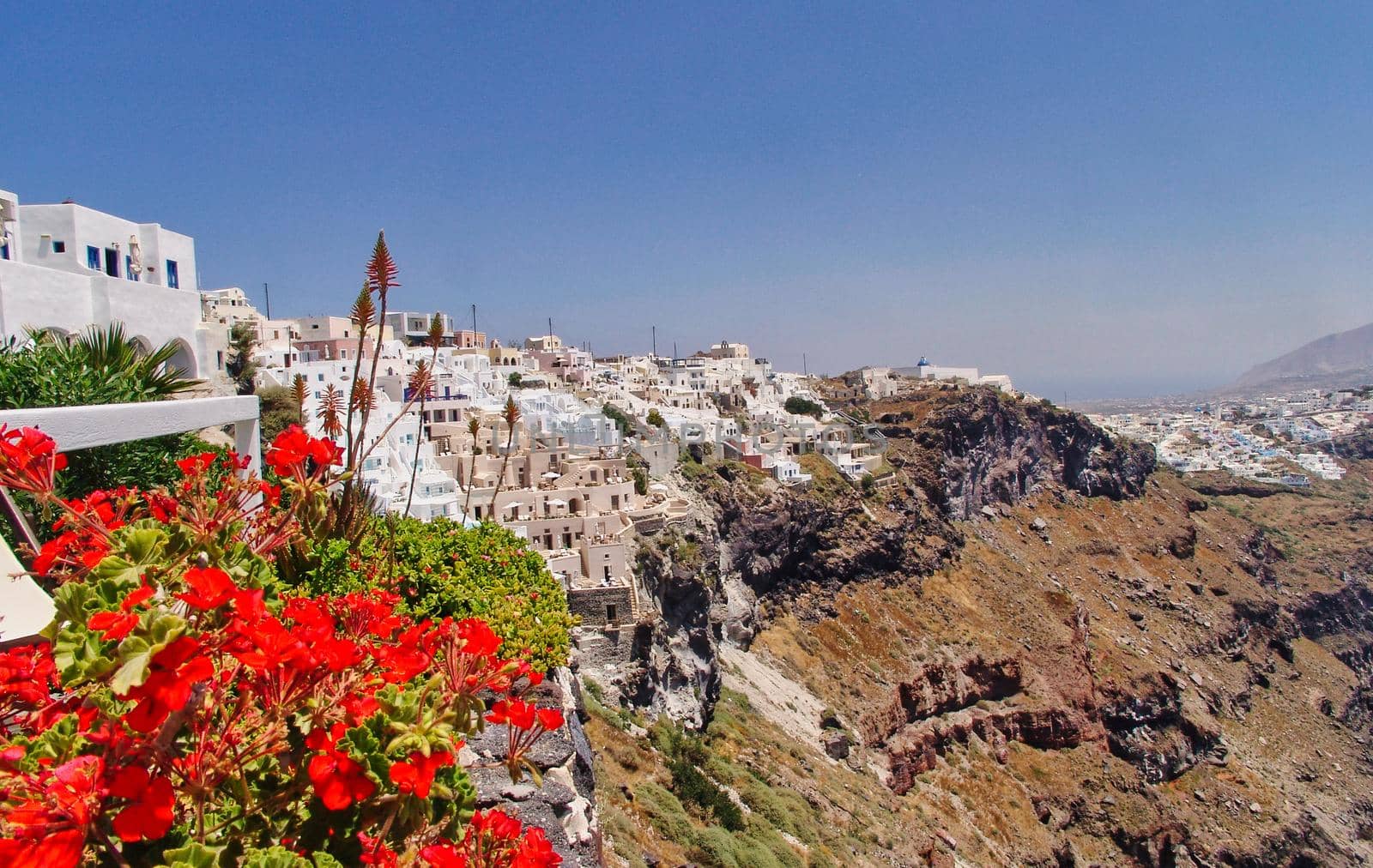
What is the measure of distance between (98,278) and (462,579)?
37.7ft

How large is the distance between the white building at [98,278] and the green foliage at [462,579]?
8.78 m

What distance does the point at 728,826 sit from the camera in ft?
50.1

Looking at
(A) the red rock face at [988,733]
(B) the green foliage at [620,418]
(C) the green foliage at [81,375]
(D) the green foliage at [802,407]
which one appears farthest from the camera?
(D) the green foliage at [802,407]

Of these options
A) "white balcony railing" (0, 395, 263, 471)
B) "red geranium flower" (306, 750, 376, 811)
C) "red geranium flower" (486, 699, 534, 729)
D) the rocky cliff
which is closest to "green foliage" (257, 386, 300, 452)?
"white balcony railing" (0, 395, 263, 471)

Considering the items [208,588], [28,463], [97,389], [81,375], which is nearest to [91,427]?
[97,389]

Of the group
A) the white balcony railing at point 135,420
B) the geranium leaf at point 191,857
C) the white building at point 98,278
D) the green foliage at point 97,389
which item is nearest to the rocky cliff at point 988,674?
the white balcony railing at point 135,420

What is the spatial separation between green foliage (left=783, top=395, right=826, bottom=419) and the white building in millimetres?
51014

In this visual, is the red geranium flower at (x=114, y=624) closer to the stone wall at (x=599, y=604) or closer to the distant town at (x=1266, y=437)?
the stone wall at (x=599, y=604)

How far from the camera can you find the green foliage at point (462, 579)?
22.6 ft

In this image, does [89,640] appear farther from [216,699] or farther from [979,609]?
[979,609]

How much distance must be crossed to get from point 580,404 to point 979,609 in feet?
83.1

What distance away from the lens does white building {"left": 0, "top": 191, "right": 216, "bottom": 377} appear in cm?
1302

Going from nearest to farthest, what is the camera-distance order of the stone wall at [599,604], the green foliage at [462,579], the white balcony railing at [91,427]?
1. the white balcony railing at [91,427]
2. the green foliage at [462,579]
3. the stone wall at [599,604]

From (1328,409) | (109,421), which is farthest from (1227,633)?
(1328,409)
